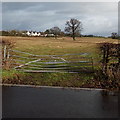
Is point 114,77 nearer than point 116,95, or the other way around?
point 116,95

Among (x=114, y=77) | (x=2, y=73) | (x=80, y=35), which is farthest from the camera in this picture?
(x=80, y=35)

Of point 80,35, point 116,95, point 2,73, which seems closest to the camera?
point 116,95

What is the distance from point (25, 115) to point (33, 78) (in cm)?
475

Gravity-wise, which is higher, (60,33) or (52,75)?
(60,33)

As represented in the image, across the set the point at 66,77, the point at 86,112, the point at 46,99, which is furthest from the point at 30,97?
the point at 66,77

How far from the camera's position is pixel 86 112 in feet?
22.8

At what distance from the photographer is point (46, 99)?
823 cm

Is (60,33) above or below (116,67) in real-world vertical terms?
above

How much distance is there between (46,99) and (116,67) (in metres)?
4.67

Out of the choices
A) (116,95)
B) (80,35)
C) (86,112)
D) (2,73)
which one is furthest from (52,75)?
(80,35)

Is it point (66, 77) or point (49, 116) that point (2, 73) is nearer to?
point (66, 77)

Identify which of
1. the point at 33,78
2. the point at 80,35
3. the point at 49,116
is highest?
the point at 80,35

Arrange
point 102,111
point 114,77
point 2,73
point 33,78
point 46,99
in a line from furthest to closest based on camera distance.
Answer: point 2,73 < point 33,78 < point 114,77 < point 46,99 < point 102,111

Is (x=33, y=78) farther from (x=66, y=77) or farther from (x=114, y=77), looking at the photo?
(x=114, y=77)
